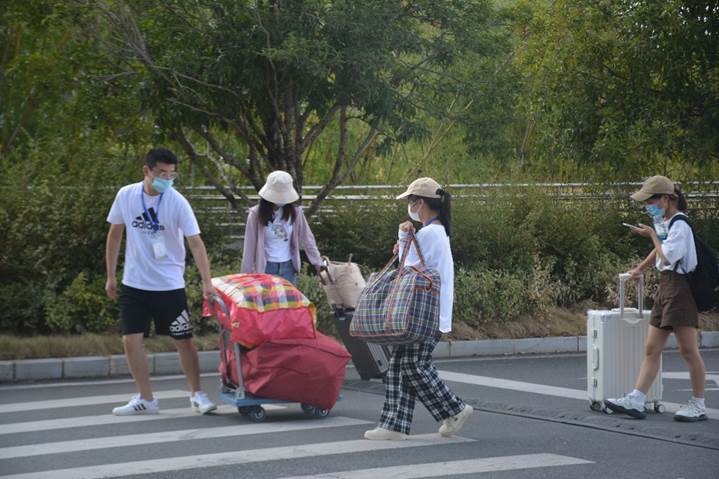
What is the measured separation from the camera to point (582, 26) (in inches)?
634

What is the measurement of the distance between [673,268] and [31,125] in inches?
538

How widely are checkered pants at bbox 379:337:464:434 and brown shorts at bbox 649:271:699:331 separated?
1.74 m

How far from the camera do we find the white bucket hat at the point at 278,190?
977 cm

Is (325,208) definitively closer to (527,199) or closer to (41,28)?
(527,199)

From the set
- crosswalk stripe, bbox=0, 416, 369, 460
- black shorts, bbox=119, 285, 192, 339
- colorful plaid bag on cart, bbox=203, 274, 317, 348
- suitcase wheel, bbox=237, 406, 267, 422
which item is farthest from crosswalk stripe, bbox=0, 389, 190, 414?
crosswalk stripe, bbox=0, 416, 369, 460

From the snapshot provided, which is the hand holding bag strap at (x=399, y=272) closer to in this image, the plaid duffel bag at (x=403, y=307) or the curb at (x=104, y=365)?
the plaid duffel bag at (x=403, y=307)

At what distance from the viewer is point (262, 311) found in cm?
857

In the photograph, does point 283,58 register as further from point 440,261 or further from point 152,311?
point 440,261

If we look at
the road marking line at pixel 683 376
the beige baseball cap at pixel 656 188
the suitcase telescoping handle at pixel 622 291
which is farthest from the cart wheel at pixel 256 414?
the road marking line at pixel 683 376

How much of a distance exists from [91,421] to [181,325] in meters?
0.93

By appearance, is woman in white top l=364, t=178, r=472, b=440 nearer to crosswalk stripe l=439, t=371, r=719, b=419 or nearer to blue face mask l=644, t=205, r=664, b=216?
blue face mask l=644, t=205, r=664, b=216

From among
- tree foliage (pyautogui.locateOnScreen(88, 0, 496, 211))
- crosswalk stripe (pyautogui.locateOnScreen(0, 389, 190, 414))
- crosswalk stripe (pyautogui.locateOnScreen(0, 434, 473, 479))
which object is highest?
tree foliage (pyautogui.locateOnScreen(88, 0, 496, 211))

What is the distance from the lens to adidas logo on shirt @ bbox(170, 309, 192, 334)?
8922 mm

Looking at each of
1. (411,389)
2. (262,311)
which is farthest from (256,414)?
(411,389)
